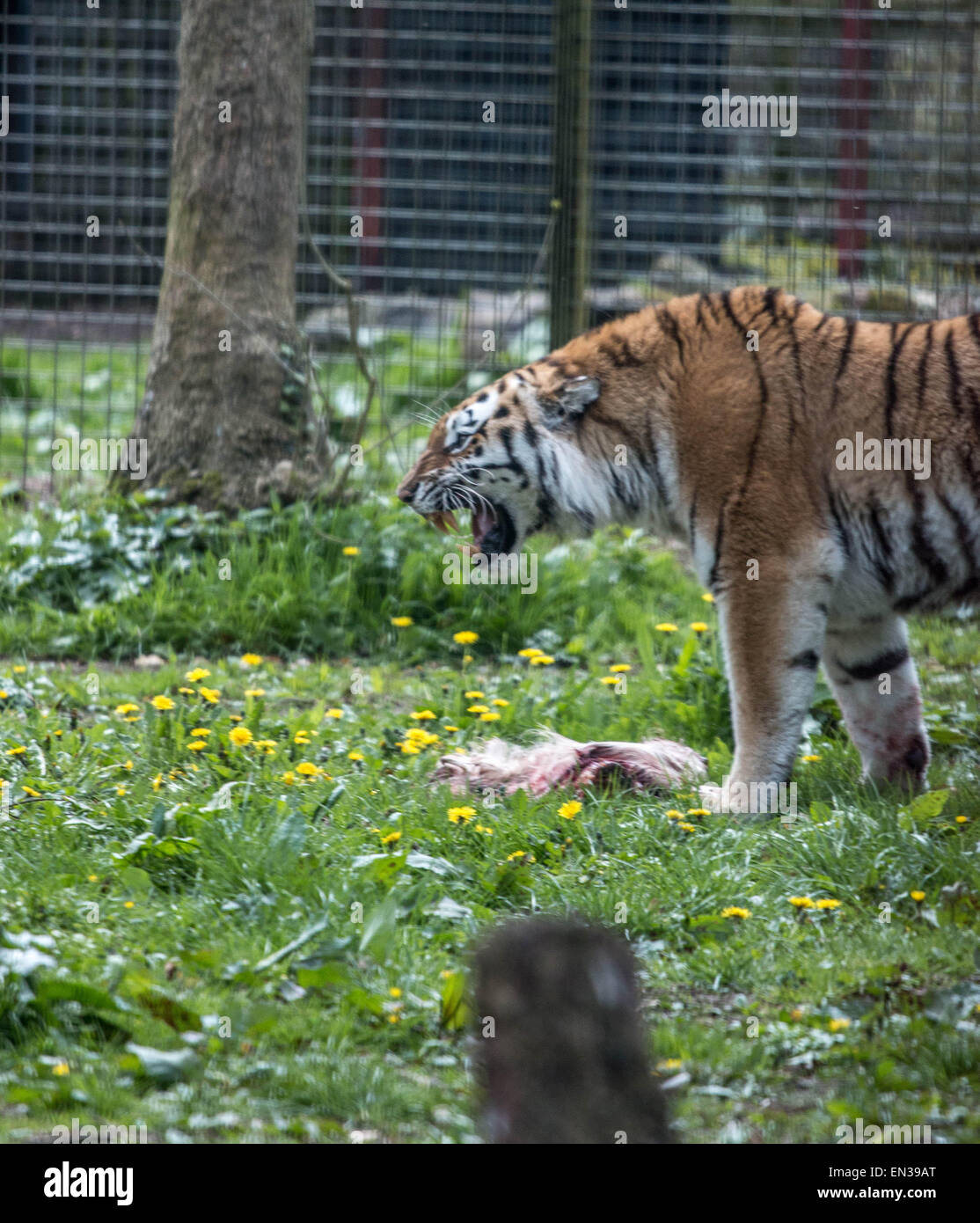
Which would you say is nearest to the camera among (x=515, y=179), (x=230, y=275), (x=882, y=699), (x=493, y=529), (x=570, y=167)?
(x=882, y=699)

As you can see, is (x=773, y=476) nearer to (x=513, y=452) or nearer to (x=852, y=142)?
(x=513, y=452)

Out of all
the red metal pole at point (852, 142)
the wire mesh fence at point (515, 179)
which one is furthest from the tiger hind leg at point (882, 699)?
the red metal pole at point (852, 142)

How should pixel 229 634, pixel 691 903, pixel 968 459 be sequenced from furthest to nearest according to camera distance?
pixel 229 634, pixel 968 459, pixel 691 903

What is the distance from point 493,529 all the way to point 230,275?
7.94 feet

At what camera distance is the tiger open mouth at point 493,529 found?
4.30 m

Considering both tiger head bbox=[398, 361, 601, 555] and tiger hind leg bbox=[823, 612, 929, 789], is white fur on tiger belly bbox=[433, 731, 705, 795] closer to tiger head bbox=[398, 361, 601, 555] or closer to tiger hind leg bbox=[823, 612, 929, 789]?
tiger hind leg bbox=[823, 612, 929, 789]

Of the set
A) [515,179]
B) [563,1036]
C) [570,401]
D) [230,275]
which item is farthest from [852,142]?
[563,1036]

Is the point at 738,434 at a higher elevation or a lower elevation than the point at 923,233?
lower

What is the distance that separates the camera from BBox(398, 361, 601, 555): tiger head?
420cm

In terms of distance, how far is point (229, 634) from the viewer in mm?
5566

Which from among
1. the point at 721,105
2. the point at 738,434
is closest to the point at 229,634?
the point at 738,434

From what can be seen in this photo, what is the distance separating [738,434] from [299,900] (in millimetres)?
1821

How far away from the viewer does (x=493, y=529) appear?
4.33 metres
